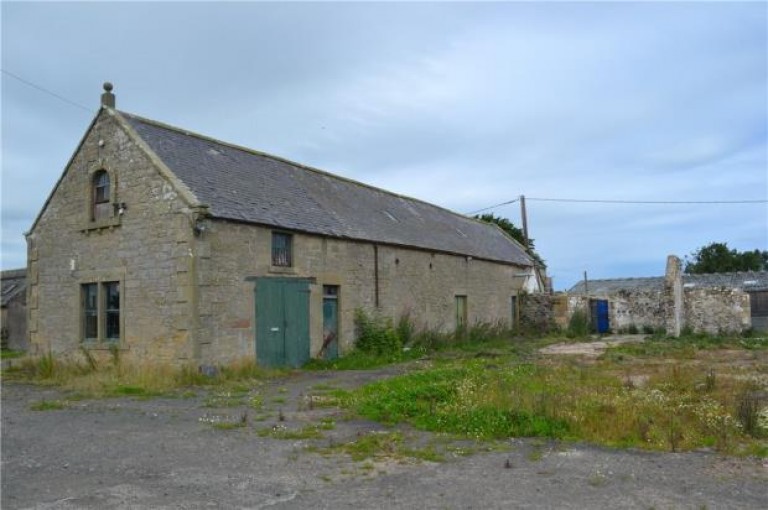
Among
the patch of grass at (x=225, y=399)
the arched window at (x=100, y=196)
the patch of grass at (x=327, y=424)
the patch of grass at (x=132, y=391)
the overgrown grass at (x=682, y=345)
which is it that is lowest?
the overgrown grass at (x=682, y=345)

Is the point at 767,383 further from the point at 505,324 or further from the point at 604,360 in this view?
the point at 505,324

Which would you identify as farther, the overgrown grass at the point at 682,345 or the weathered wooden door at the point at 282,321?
the overgrown grass at the point at 682,345

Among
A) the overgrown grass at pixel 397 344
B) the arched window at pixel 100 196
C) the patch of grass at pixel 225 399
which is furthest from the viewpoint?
the overgrown grass at pixel 397 344

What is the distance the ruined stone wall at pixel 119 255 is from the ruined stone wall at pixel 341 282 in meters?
0.73

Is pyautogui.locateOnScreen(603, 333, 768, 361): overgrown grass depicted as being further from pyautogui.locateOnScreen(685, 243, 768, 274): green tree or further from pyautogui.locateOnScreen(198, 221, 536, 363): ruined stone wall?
pyautogui.locateOnScreen(685, 243, 768, 274): green tree

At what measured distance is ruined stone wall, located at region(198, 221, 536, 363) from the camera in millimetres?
13852

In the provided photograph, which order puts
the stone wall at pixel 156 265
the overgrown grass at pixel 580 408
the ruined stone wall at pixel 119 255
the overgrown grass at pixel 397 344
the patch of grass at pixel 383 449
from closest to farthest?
the patch of grass at pixel 383 449
the overgrown grass at pixel 580 408
the stone wall at pixel 156 265
the ruined stone wall at pixel 119 255
the overgrown grass at pixel 397 344

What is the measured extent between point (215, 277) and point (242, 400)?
3752mm

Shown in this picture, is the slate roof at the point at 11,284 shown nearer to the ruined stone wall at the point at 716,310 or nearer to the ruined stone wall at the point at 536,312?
the ruined stone wall at the point at 536,312

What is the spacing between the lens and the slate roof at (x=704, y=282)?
41.8m

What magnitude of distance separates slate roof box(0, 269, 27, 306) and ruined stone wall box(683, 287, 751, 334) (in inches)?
1150

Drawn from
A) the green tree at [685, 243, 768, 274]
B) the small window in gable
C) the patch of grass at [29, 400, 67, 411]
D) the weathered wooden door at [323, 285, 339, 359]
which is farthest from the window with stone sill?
the green tree at [685, 243, 768, 274]

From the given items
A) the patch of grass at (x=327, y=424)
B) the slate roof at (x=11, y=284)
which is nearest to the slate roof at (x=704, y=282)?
the slate roof at (x=11, y=284)

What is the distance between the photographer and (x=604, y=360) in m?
15.6
